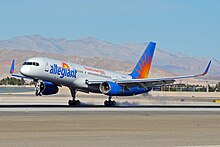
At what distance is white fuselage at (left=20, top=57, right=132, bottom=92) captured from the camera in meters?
59.3

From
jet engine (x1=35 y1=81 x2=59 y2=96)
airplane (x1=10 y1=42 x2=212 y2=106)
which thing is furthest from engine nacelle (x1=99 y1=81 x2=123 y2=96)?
jet engine (x1=35 y1=81 x2=59 y2=96)

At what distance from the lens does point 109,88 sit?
61.7 m

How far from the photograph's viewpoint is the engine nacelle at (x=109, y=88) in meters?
61.7

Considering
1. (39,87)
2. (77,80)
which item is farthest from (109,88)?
(39,87)

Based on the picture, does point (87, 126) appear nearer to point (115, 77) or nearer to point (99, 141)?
point (99, 141)

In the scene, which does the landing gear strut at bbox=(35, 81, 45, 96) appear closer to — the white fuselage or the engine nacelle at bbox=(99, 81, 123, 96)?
the white fuselage

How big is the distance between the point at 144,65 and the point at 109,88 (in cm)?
1297

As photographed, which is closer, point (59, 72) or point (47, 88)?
point (59, 72)

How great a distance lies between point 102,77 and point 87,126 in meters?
32.6

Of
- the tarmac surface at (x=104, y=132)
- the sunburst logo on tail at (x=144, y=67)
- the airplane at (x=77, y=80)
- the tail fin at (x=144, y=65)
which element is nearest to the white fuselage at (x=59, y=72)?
the airplane at (x=77, y=80)

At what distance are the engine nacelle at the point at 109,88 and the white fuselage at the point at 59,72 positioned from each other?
3.50ft

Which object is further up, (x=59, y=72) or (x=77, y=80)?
(x=59, y=72)

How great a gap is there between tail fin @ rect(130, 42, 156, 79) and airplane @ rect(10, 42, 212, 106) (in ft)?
14.7

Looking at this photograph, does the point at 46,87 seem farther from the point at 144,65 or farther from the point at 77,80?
the point at 144,65
